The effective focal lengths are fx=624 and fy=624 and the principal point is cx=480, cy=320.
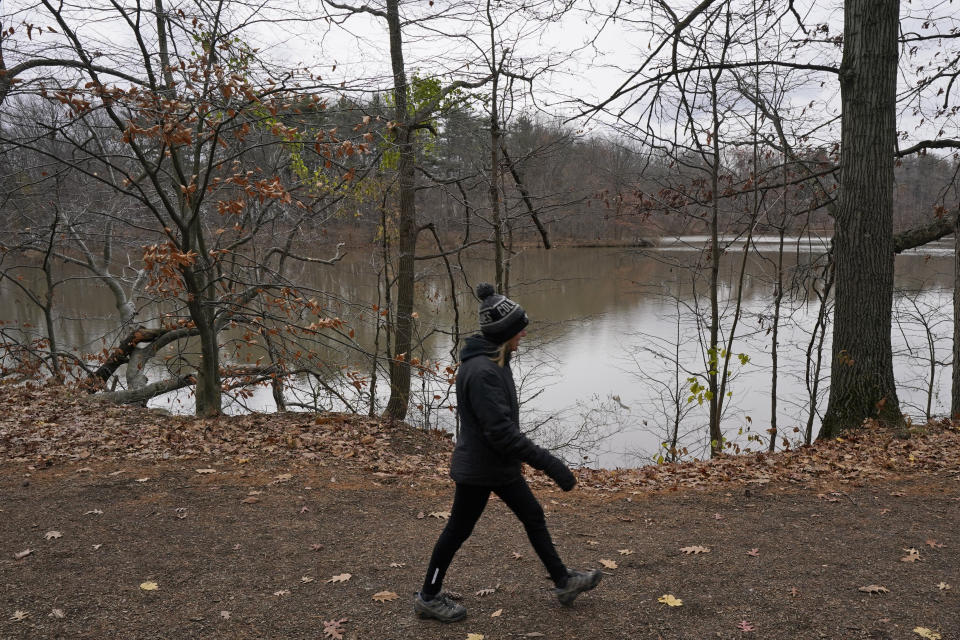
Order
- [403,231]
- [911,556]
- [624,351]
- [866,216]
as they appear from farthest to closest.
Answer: [624,351] < [403,231] < [866,216] < [911,556]

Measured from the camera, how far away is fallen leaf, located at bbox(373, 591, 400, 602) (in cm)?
378

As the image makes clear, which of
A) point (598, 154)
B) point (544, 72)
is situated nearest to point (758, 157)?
point (598, 154)

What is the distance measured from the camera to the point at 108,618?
3523 millimetres

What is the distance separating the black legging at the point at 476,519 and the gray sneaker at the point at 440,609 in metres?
0.06

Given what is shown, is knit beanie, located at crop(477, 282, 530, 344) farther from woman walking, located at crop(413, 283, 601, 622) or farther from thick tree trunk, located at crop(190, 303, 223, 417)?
thick tree trunk, located at crop(190, 303, 223, 417)

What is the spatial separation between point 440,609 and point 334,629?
0.60 meters

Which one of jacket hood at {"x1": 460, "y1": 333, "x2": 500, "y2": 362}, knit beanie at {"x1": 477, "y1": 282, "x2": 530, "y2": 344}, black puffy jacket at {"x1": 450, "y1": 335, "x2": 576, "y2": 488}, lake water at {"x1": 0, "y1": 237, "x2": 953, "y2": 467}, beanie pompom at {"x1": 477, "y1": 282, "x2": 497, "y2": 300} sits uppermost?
beanie pompom at {"x1": 477, "y1": 282, "x2": 497, "y2": 300}

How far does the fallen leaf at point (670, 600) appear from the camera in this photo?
12.0 ft

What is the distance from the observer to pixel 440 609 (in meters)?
3.45

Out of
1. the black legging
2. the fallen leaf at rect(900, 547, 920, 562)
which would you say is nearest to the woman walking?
the black legging

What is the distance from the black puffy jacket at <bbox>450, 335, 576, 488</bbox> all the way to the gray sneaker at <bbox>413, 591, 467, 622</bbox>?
80 centimetres

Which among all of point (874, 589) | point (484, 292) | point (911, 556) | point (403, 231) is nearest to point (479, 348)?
point (484, 292)

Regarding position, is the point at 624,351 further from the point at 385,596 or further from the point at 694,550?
the point at 385,596

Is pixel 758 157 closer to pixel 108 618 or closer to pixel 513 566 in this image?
pixel 513 566
